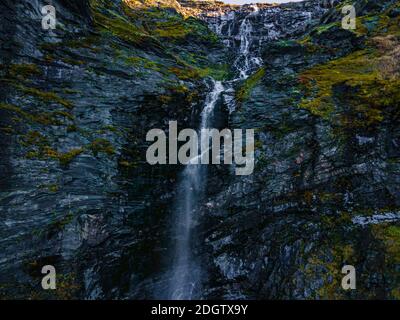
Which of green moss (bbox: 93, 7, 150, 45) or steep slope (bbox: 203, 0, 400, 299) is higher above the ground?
green moss (bbox: 93, 7, 150, 45)

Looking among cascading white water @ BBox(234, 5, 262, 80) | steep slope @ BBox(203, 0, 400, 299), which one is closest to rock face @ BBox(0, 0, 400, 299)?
steep slope @ BBox(203, 0, 400, 299)

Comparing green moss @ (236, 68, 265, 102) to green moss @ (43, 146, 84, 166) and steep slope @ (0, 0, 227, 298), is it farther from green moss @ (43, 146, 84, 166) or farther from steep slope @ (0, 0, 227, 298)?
green moss @ (43, 146, 84, 166)

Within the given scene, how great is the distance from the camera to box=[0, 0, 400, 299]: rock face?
12.7m

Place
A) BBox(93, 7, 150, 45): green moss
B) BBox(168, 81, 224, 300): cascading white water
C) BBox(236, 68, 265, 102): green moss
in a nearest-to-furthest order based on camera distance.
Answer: BBox(168, 81, 224, 300): cascading white water → BBox(236, 68, 265, 102): green moss → BBox(93, 7, 150, 45): green moss

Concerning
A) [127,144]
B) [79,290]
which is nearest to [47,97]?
[127,144]

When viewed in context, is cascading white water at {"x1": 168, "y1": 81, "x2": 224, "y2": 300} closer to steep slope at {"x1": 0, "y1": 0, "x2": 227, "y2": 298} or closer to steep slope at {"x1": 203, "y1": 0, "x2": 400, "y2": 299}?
steep slope at {"x1": 0, "y1": 0, "x2": 227, "y2": 298}

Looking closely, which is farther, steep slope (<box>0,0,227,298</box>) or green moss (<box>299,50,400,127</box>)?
green moss (<box>299,50,400,127</box>)

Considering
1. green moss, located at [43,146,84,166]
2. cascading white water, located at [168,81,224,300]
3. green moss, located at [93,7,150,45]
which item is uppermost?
green moss, located at [93,7,150,45]

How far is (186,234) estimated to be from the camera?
1570cm

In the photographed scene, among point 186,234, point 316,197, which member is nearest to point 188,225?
point 186,234

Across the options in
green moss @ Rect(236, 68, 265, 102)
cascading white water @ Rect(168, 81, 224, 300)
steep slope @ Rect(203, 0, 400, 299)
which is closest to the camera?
steep slope @ Rect(203, 0, 400, 299)

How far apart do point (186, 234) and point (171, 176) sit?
3.48 metres

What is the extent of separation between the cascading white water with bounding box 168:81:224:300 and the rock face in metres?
0.37

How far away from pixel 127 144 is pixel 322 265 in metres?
11.1
